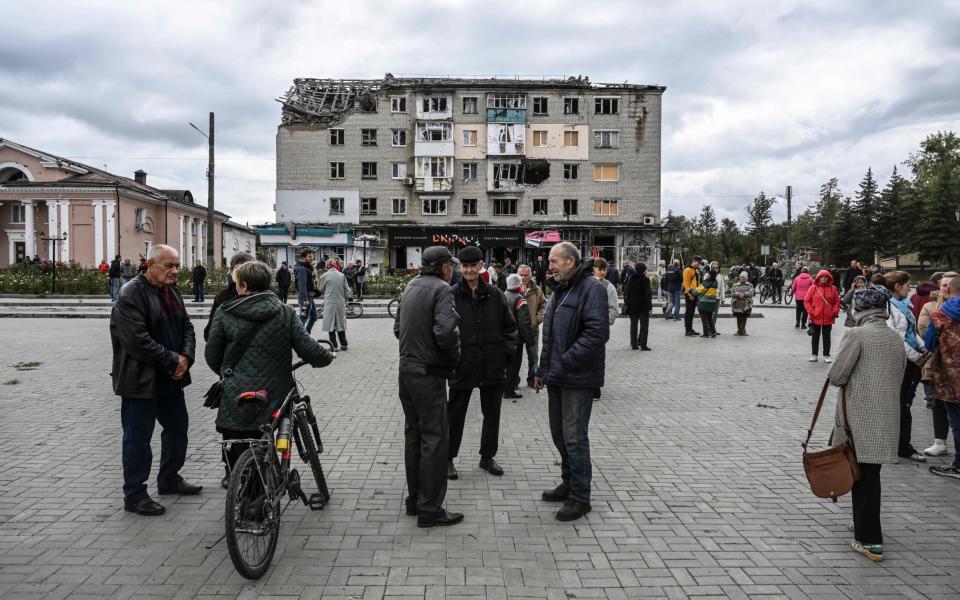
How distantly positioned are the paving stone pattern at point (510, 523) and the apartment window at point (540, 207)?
42.5 m

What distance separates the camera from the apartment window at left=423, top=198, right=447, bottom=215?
50.1 meters

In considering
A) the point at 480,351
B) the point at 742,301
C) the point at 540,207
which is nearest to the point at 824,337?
the point at 742,301

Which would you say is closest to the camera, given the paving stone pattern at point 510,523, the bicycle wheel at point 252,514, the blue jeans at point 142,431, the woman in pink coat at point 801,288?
the bicycle wheel at point 252,514

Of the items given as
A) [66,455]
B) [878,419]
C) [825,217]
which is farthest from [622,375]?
[825,217]

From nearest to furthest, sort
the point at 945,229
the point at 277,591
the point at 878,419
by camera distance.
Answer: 1. the point at 277,591
2. the point at 878,419
3. the point at 945,229

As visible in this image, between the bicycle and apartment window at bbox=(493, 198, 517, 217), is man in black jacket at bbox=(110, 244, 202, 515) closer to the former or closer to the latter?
the bicycle

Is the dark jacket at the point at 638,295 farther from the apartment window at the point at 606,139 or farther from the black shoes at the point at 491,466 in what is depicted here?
the apartment window at the point at 606,139

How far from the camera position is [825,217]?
300 feet

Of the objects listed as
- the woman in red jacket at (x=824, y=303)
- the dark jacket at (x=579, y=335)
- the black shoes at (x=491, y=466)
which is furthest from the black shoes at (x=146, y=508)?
the woman in red jacket at (x=824, y=303)

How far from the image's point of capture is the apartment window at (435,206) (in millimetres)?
50094

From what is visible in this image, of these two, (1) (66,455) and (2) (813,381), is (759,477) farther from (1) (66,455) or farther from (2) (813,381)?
(1) (66,455)

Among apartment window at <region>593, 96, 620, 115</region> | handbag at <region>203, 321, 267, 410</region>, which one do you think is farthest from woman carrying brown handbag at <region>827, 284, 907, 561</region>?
apartment window at <region>593, 96, 620, 115</region>

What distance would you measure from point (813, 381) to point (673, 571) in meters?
7.84

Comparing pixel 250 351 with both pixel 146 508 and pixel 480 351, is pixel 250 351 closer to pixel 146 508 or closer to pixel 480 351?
pixel 146 508
